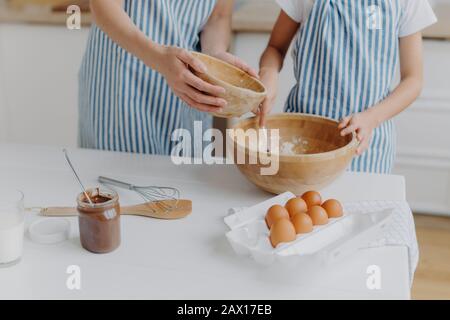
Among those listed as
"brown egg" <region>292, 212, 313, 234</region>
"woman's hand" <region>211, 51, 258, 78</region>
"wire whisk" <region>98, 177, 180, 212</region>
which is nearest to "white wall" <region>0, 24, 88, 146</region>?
"woman's hand" <region>211, 51, 258, 78</region>

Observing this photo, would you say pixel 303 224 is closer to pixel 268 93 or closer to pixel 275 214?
pixel 275 214

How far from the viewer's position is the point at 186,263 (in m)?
0.83

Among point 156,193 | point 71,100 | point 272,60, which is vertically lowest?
point 71,100

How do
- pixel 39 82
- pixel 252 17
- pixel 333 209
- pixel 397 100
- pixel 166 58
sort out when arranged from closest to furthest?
Answer: pixel 333 209 → pixel 166 58 → pixel 397 100 → pixel 252 17 → pixel 39 82

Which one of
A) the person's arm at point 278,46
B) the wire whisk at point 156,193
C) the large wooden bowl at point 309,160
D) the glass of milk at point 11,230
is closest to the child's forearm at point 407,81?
the large wooden bowl at point 309,160

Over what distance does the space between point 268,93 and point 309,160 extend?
0.87 ft

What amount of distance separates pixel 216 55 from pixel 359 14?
0.34m

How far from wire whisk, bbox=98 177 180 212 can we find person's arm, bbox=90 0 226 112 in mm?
177

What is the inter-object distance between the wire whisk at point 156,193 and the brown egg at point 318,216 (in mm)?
255

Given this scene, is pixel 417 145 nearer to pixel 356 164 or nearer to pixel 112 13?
pixel 356 164

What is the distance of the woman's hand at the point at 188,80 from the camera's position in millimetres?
967

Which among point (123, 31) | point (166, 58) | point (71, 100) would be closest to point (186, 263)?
point (166, 58)

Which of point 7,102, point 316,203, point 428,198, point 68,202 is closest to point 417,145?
point 428,198

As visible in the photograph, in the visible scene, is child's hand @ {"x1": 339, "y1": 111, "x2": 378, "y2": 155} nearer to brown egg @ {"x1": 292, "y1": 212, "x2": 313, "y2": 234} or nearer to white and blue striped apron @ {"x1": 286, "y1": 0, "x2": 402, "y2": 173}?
white and blue striped apron @ {"x1": 286, "y1": 0, "x2": 402, "y2": 173}
